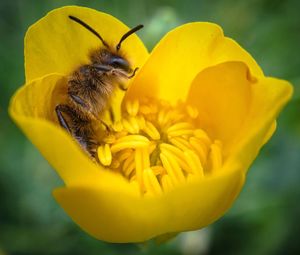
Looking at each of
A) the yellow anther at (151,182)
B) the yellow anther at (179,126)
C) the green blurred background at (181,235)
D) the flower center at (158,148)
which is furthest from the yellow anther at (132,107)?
the green blurred background at (181,235)

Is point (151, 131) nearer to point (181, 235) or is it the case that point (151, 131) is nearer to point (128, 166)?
point (128, 166)

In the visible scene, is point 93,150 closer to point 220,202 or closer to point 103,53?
point 103,53

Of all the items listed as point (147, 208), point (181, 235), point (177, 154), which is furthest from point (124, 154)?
point (181, 235)

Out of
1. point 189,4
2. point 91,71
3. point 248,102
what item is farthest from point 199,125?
point 189,4

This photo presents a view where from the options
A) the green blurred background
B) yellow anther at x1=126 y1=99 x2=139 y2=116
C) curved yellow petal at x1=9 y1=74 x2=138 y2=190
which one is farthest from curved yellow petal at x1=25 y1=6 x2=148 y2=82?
the green blurred background

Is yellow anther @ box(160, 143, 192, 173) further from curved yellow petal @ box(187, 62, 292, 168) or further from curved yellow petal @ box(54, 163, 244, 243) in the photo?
curved yellow petal @ box(54, 163, 244, 243)
